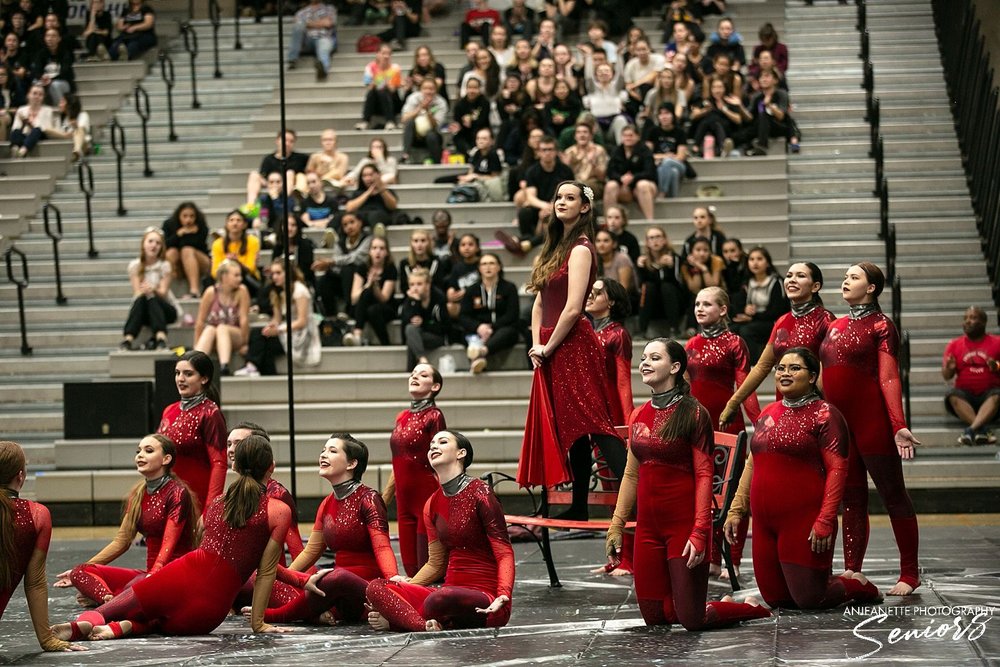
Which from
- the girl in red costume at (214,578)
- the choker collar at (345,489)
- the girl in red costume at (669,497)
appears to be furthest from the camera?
the choker collar at (345,489)

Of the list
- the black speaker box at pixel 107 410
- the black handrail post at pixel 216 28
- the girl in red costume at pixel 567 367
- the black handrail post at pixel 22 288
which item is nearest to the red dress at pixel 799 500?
the girl in red costume at pixel 567 367

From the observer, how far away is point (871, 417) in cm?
710

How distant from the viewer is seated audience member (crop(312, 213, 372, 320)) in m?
13.5

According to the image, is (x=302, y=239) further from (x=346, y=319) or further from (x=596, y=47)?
(x=596, y=47)

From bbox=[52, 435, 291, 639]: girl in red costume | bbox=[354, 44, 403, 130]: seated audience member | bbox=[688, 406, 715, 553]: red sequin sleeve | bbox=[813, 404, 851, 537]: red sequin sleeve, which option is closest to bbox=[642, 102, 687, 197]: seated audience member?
bbox=[354, 44, 403, 130]: seated audience member

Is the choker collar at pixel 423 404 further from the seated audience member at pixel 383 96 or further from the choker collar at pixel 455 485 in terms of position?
the seated audience member at pixel 383 96

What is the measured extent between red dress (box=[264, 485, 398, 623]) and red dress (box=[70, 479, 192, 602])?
0.66 meters

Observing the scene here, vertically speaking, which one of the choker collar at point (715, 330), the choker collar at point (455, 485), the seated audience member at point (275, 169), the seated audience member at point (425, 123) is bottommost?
the choker collar at point (455, 485)

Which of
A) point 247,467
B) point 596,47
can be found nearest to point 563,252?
point 247,467

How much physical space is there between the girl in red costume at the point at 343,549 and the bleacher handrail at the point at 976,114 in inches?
332

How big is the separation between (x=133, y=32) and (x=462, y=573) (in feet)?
45.4

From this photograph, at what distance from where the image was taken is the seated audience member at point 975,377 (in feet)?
39.1

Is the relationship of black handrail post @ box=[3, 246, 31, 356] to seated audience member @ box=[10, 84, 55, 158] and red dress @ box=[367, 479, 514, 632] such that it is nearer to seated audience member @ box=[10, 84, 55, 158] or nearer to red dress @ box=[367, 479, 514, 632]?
seated audience member @ box=[10, 84, 55, 158]

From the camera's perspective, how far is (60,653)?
5.97 m
